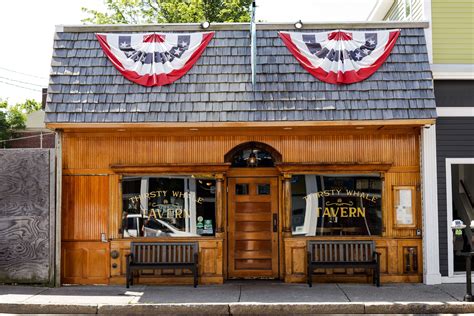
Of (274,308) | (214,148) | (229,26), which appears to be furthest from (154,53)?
(274,308)

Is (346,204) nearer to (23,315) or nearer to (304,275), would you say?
(304,275)

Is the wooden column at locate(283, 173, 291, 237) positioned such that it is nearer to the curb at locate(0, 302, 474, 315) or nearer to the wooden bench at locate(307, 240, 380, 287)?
the wooden bench at locate(307, 240, 380, 287)

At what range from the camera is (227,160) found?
12023 mm

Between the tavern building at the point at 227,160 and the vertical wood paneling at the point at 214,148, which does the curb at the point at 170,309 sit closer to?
the tavern building at the point at 227,160

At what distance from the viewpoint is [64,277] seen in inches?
463

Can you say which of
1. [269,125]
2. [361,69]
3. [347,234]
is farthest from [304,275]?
[361,69]

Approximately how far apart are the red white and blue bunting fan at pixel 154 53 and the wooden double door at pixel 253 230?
249 cm

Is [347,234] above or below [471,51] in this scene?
below

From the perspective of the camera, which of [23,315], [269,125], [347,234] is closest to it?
[23,315]

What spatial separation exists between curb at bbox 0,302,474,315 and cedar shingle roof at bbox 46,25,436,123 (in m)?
3.37

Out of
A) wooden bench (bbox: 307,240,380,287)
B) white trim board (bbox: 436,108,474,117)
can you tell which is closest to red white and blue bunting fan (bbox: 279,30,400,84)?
white trim board (bbox: 436,108,474,117)

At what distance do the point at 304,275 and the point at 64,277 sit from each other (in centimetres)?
463

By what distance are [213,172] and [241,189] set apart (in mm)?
813

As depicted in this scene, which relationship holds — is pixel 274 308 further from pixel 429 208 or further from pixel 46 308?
pixel 429 208
